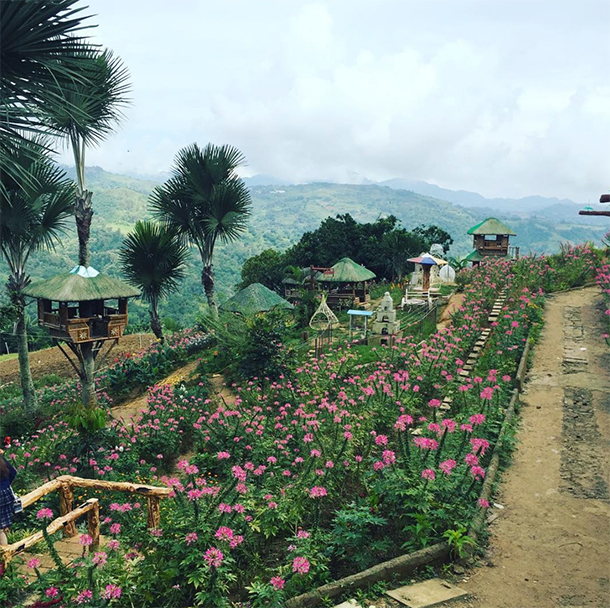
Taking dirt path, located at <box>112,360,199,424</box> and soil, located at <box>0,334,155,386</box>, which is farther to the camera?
soil, located at <box>0,334,155,386</box>

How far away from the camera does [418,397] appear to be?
8656 mm

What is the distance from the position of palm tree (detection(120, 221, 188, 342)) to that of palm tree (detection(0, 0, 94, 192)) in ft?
45.0

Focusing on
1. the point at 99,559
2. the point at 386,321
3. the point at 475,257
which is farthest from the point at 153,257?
the point at 99,559

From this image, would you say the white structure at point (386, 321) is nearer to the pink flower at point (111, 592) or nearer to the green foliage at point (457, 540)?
the green foliage at point (457, 540)

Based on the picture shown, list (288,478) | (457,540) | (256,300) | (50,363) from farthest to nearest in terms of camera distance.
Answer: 1. (50,363)
2. (256,300)
3. (288,478)
4. (457,540)

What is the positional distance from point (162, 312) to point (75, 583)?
5137 cm

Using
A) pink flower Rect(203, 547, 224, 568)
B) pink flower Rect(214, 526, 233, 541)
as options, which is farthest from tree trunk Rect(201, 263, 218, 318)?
pink flower Rect(203, 547, 224, 568)

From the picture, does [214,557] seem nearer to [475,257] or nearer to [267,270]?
[475,257]

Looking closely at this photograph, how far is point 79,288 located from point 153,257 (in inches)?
218

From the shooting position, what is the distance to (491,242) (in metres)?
29.0

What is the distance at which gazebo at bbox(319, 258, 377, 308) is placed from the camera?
22469 mm

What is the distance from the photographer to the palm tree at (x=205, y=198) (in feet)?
68.4

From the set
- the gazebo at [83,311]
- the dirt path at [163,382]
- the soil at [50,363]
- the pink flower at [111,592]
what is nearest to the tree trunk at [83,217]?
the gazebo at [83,311]

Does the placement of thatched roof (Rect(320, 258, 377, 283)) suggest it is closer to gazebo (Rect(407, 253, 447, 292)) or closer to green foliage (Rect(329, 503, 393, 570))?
gazebo (Rect(407, 253, 447, 292))
